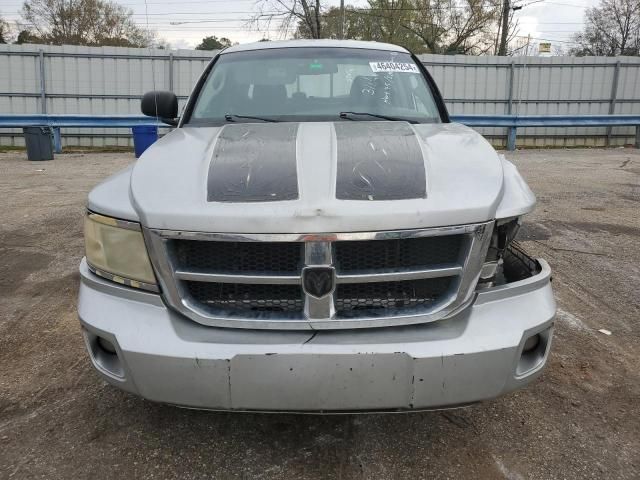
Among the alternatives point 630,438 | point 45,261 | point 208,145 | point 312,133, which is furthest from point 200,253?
point 45,261

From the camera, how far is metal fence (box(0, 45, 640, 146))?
1509cm

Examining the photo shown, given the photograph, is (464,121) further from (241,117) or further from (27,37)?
(27,37)

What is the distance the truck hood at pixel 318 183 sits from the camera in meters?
1.83

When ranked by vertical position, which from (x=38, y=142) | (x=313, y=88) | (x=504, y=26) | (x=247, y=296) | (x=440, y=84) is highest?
(x=504, y=26)

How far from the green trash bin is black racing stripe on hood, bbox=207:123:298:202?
1124 cm

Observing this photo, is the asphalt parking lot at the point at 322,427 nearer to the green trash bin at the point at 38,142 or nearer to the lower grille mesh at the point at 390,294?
the lower grille mesh at the point at 390,294

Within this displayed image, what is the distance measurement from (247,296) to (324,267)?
353 millimetres

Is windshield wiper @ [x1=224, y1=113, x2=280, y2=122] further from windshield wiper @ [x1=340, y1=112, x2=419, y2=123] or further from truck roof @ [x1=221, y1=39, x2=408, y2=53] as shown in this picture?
truck roof @ [x1=221, y1=39, x2=408, y2=53]

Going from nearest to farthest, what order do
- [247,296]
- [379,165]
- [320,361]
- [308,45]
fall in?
[320,361], [247,296], [379,165], [308,45]

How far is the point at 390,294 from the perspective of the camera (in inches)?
78.5

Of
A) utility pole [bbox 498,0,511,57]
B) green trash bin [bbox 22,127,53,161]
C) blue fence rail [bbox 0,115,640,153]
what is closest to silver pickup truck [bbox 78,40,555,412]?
blue fence rail [bbox 0,115,640,153]

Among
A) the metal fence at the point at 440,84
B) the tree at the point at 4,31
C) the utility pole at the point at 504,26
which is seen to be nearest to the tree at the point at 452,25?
the utility pole at the point at 504,26

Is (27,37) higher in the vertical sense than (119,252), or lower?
higher

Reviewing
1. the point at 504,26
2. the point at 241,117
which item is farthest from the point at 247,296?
the point at 504,26
